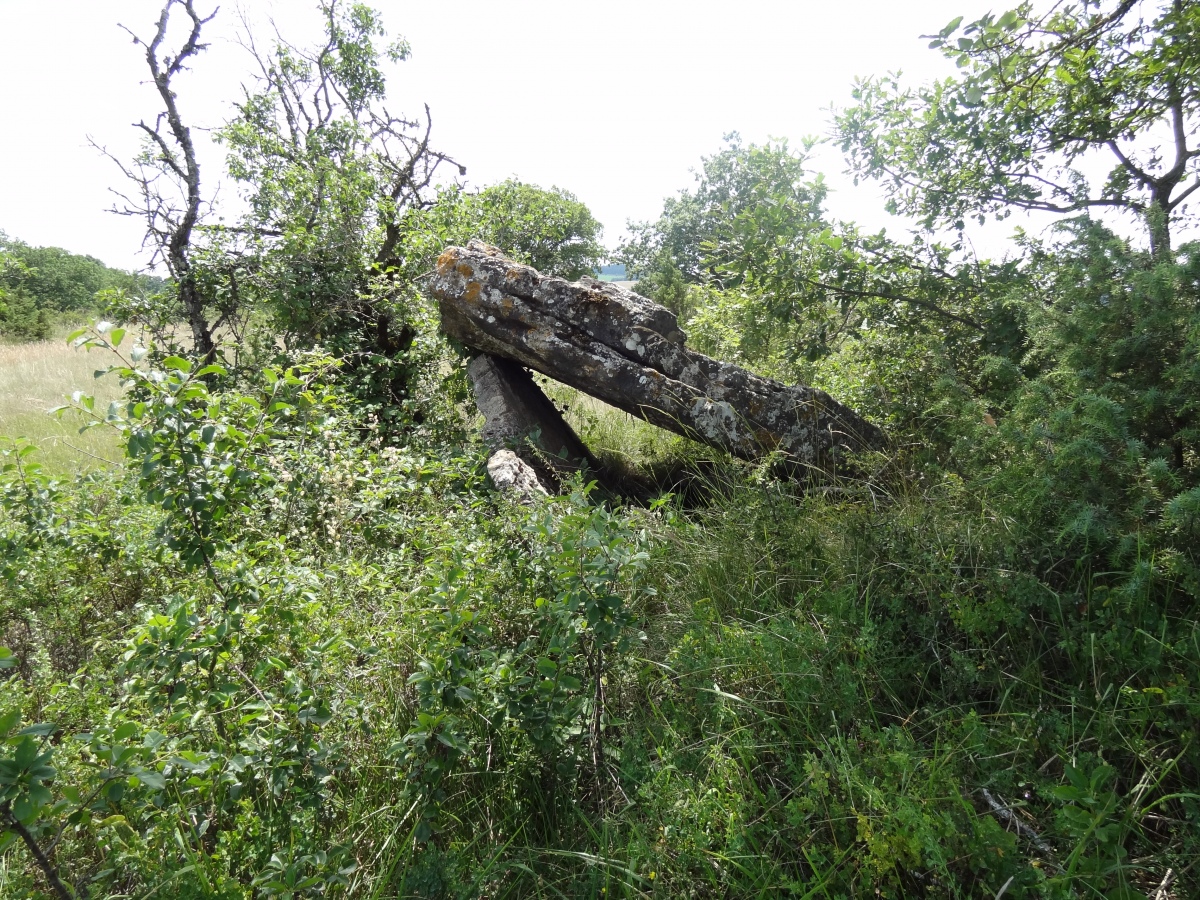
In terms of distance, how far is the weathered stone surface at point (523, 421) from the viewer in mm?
5633

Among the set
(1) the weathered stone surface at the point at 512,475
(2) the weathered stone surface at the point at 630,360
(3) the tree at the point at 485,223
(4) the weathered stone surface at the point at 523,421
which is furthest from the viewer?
(3) the tree at the point at 485,223

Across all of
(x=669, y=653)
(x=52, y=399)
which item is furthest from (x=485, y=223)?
(x=52, y=399)

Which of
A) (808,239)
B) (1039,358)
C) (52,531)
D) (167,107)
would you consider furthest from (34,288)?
(1039,358)

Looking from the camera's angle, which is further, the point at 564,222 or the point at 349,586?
the point at 564,222

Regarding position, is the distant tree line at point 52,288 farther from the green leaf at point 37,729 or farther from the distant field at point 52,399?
the green leaf at point 37,729

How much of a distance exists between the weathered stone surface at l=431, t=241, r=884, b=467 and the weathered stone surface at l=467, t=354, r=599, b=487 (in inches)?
10.2

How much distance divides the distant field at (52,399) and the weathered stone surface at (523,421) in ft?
10.0

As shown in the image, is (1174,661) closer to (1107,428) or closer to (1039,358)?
(1107,428)

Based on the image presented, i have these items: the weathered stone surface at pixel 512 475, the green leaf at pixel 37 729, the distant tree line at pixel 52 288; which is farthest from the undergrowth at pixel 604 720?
the distant tree line at pixel 52 288

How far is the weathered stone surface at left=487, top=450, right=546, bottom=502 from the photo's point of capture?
462 centimetres

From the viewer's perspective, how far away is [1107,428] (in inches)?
104

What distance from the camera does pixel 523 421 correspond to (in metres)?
5.94

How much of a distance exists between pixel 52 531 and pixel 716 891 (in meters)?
3.91

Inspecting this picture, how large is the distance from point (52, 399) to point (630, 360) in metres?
10.7
